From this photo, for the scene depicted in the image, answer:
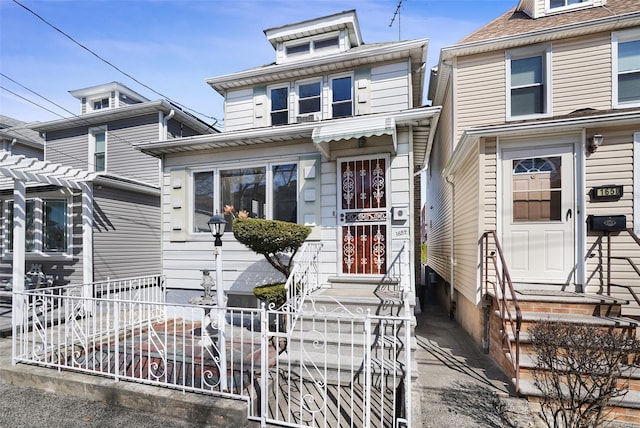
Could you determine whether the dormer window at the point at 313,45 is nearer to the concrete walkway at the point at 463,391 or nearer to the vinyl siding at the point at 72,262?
the vinyl siding at the point at 72,262

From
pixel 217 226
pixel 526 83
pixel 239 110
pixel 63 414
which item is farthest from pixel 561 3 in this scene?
pixel 63 414

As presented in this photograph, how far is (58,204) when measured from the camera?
322 inches

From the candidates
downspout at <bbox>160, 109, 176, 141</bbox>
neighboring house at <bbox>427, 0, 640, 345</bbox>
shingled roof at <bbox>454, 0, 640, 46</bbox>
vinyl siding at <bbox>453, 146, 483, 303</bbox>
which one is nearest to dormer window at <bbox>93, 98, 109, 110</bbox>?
downspout at <bbox>160, 109, 176, 141</bbox>

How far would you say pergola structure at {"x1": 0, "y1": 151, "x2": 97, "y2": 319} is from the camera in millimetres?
6020

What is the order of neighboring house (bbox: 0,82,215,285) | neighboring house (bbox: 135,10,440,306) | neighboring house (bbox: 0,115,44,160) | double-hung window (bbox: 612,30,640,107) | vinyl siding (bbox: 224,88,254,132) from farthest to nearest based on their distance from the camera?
neighboring house (bbox: 0,115,44,160)
vinyl siding (bbox: 224,88,254,132)
neighboring house (bbox: 0,82,215,285)
double-hung window (bbox: 612,30,640,107)
neighboring house (bbox: 135,10,440,306)

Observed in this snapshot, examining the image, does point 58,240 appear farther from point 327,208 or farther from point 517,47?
point 517,47

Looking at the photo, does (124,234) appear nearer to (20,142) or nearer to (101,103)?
(101,103)

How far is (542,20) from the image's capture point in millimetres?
7184

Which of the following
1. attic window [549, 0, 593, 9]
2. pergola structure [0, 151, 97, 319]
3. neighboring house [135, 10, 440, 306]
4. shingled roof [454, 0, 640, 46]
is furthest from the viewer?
attic window [549, 0, 593, 9]

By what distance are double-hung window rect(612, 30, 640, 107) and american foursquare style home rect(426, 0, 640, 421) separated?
0.07 ft

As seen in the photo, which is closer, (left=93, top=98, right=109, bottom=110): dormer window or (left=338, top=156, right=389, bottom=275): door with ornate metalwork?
(left=338, top=156, right=389, bottom=275): door with ornate metalwork

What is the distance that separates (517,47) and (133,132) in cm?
1203

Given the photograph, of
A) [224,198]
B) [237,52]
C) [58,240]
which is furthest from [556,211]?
[58,240]

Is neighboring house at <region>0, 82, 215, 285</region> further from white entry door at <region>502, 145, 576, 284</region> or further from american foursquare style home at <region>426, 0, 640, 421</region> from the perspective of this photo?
white entry door at <region>502, 145, 576, 284</region>
